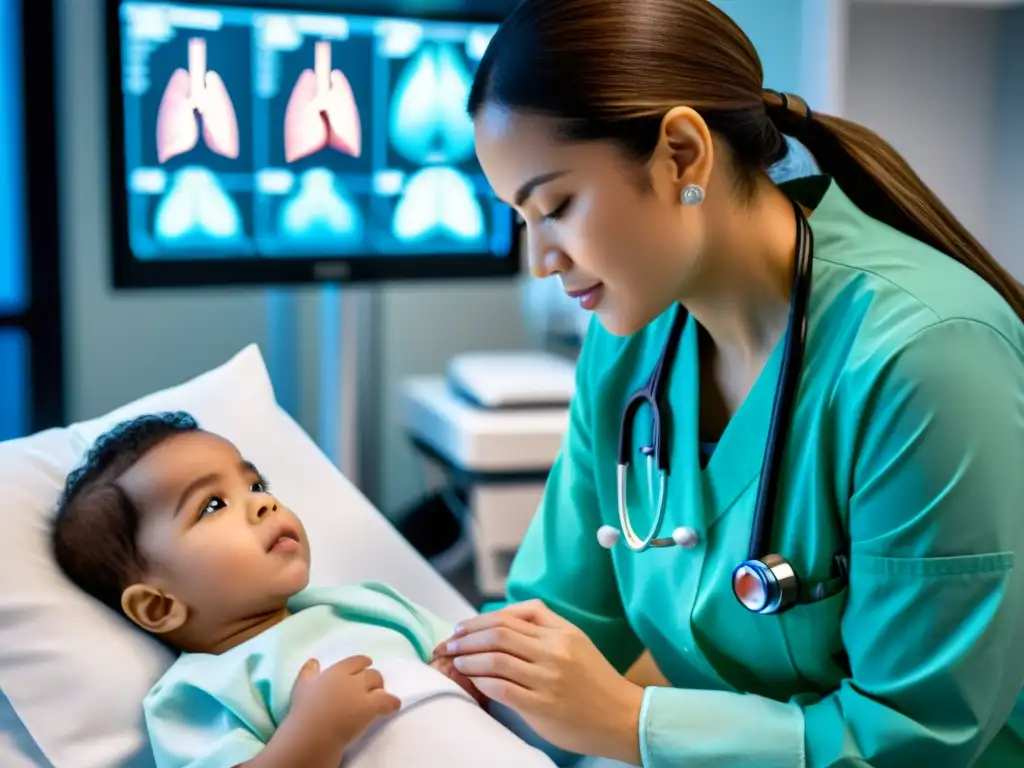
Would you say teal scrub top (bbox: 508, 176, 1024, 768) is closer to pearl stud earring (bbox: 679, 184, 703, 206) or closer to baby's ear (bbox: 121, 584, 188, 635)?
pearl stud earring (bbox: 679, 184, 703, 206)

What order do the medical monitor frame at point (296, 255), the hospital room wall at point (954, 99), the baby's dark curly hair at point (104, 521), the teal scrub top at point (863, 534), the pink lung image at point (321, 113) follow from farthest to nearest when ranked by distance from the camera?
the hospital room wall at point (954, 99)
the pink lung image at point (321, 113)
the medical monitor frame at point (296, 255)
the baby's dark curly hair at point (104, 521)
the teal scrub top at point (863, 534)

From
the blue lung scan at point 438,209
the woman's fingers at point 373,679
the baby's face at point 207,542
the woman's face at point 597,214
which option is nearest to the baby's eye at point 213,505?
the baby's face at point 207,542

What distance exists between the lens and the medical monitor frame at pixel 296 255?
175 centimetres

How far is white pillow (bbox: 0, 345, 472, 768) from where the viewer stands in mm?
1079

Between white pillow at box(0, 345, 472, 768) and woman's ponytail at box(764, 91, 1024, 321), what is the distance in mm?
653

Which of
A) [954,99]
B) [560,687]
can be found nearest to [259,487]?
[560,687]

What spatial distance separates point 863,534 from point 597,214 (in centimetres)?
34

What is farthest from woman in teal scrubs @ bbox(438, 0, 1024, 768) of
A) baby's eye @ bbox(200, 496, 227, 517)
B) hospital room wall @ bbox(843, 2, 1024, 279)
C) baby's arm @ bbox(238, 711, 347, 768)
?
hospital room wall @ bbox(843, 2, 1024, 279)

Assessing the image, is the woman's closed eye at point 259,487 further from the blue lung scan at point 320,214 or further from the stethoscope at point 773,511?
the blue lung scan at point 320,214

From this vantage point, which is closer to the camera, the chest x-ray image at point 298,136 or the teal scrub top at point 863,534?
the teal scrub top at point 863,534

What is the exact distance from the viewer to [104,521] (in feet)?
3.71

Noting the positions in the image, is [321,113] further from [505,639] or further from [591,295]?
[505,639]

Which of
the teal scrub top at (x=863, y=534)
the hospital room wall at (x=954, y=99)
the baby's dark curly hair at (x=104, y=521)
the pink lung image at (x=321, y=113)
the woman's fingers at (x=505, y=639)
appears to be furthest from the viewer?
the hospital room wall at (x=954, y=99)

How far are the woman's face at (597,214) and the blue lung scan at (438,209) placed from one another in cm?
95
